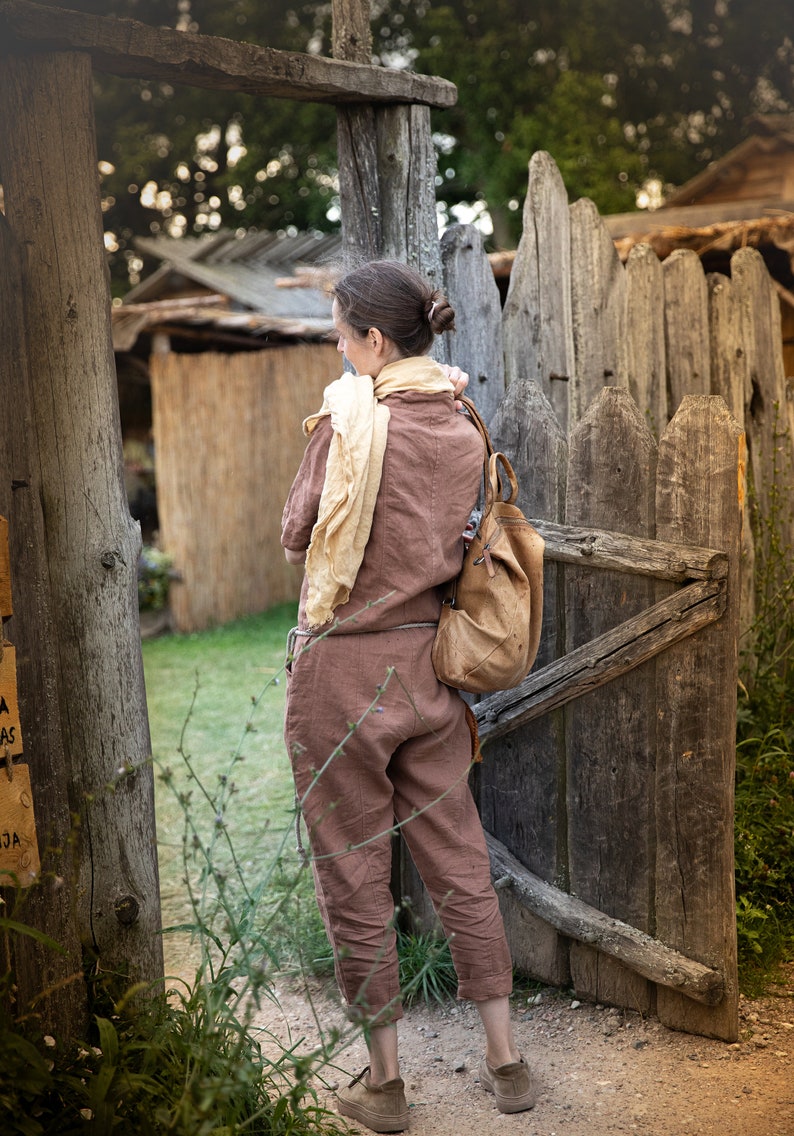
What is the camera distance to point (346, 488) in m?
2.57

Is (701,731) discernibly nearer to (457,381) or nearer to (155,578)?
(457,381)

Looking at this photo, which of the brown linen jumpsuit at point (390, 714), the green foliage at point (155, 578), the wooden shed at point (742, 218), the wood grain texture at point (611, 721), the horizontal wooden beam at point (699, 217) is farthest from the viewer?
the green foliage at point (155, 578)

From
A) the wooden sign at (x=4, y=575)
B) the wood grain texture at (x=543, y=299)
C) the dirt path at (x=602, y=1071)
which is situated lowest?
the dirt path at (x=602, y=1071)

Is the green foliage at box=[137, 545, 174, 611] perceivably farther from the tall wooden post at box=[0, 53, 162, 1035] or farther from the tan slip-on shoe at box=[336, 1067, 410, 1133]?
the tan slip-on shoe at box=[336, 1067, 410, 1133]

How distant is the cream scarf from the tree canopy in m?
11.9

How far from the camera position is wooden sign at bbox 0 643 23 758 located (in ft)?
8.23

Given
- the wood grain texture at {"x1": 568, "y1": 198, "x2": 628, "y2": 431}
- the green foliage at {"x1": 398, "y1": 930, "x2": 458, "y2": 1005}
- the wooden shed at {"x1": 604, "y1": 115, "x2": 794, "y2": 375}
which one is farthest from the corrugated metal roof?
the green foliage at {"x1": 398, "y1": 930, "x2": 458, "y2": 1005}

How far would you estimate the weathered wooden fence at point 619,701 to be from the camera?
119 inches

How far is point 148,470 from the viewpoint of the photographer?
13148 mm

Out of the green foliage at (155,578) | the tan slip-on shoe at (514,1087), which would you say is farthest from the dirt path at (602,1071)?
the green foliage at (155,578)

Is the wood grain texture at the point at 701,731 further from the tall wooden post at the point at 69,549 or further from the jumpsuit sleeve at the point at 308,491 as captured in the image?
the tall wooden post at the point at 69,549

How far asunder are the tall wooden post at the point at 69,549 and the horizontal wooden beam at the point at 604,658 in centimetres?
114

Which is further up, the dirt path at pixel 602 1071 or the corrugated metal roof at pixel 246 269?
the corrugated metal roof at pixel 246 269

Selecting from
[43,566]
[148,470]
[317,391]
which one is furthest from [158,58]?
[148,470]
